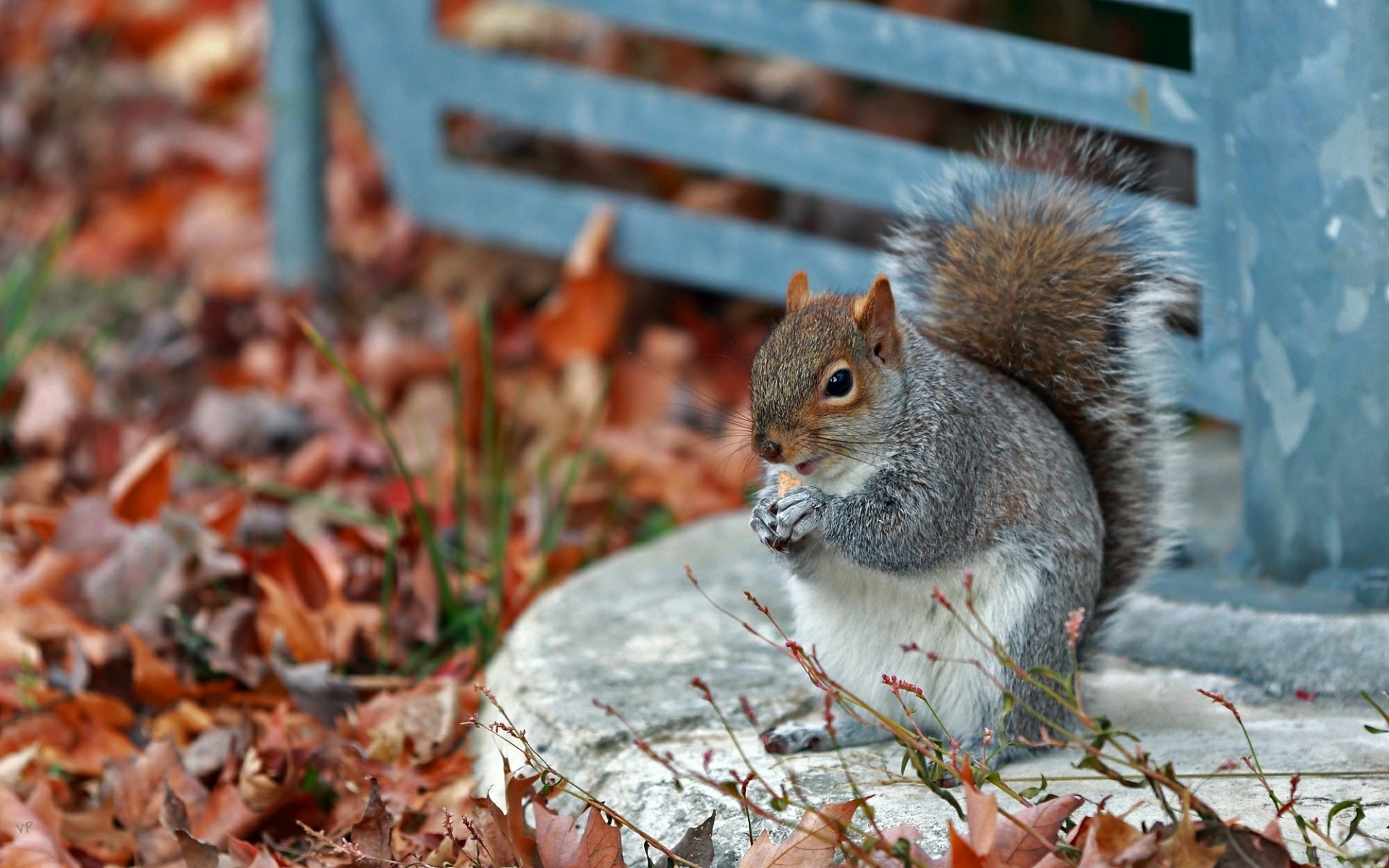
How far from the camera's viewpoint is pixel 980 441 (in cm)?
215

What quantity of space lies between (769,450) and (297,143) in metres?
2.94

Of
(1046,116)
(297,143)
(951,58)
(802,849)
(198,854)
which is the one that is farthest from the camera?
(297,143)

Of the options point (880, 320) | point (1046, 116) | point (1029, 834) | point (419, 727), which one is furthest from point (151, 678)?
point (1046, 116)

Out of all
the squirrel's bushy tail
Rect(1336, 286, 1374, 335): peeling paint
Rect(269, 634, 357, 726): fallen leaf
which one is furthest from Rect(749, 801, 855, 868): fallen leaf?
Rect(1336, 286, 1374, 335): peeling paint

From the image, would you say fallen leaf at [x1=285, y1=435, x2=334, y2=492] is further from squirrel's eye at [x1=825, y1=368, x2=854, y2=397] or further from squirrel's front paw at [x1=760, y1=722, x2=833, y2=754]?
squirrel's eye at [x1=825, y1=368, x2=854, y2=397]

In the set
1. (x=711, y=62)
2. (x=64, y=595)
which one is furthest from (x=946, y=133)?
(x=64, y=595)

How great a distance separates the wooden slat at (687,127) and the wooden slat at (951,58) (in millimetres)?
196

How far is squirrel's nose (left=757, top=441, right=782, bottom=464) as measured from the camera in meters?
2.07

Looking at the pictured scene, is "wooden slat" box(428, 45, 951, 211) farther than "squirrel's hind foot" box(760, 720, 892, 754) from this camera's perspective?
Yes

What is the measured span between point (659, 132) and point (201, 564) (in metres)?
1.69

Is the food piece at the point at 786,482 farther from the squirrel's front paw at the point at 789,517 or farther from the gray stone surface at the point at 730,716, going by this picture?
the gray stone surface at the point at 730,716

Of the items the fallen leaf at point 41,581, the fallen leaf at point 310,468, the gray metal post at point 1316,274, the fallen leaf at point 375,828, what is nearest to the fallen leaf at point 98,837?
the fallen leaf at point 375,828

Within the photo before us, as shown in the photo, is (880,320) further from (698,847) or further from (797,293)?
(698,847)

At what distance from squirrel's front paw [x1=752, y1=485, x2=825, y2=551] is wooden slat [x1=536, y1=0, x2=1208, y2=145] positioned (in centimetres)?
105
